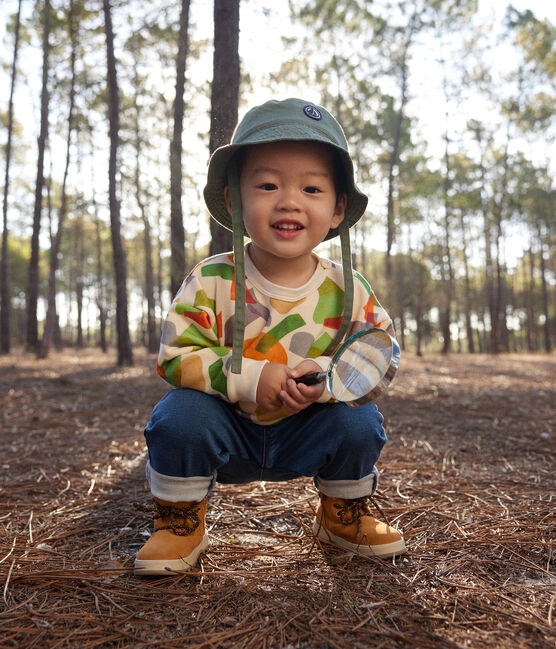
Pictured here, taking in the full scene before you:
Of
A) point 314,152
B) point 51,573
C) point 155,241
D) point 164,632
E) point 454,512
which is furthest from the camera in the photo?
point 155,241

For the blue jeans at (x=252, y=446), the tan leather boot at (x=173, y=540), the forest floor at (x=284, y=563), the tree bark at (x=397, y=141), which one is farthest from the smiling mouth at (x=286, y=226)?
the tree bark at (x=397, y=141)

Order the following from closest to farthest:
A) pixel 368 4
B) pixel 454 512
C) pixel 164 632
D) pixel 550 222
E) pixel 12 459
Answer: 1. pixel 164 632
2. pixel 454 512
3. pixel 12 459
4. pixel 368 4
5. pixel 550 222

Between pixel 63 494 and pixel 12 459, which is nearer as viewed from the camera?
pixel 63 494

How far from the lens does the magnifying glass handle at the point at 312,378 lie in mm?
1441

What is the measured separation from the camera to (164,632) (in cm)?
124

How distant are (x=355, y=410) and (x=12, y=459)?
95.8 inches

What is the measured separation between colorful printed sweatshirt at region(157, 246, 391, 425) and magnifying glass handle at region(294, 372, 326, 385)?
0.43 feet

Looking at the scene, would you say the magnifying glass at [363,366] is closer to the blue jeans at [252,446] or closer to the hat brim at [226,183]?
the blue jeans at [252,446]

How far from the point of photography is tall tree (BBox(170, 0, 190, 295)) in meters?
5.97

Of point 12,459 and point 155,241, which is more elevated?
point 155,241

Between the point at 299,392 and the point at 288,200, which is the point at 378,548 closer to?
the point at 299,392

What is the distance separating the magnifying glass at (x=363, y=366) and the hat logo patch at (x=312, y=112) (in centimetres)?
84

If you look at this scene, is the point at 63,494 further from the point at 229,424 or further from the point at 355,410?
the point at 355,410

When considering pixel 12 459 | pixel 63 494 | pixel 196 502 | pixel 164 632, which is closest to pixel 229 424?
pixel 196 502
